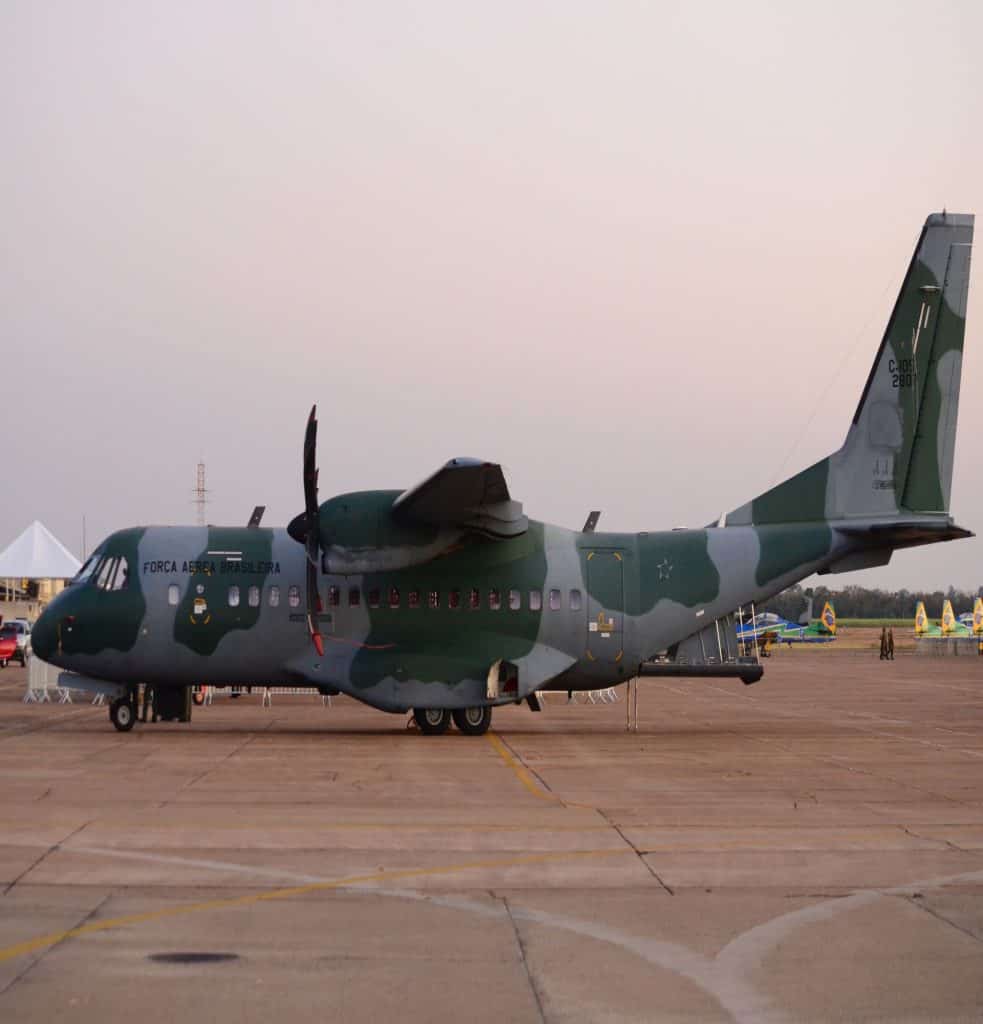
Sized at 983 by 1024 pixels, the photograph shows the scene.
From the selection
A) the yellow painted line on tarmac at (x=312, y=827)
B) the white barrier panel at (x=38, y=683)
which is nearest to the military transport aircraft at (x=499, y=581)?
the yellow painted line on tarmac at (x=312, y=827)

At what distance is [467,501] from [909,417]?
9.43 meters

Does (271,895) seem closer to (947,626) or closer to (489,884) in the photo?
(489,884)

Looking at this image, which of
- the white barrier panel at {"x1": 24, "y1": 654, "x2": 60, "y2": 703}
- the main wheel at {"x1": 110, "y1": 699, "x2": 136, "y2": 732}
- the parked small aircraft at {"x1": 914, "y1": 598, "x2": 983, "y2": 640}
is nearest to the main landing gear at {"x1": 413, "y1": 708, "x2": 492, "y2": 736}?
the main wheel at {"x1": 110, "y1": 699, "x2": 136, "y2": 732}

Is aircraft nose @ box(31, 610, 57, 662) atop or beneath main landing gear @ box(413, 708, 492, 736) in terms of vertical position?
atop

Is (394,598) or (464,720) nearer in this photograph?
(394,598)

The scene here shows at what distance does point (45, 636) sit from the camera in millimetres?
24938

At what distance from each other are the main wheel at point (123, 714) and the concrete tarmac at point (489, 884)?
3486mm

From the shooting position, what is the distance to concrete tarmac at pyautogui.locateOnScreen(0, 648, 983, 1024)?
23.9ft

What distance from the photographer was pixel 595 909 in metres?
9.45

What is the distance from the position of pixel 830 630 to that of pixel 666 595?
296ft

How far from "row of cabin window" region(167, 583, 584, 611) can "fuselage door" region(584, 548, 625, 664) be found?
2.49ft

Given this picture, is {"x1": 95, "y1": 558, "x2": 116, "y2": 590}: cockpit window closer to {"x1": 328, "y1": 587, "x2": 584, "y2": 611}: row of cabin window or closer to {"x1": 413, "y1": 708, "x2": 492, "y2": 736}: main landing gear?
{"x1": 328, "y1": 587, "x2": 584, "y2": 611}: row of cabin window

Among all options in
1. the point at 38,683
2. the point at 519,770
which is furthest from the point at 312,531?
the point at 38,683

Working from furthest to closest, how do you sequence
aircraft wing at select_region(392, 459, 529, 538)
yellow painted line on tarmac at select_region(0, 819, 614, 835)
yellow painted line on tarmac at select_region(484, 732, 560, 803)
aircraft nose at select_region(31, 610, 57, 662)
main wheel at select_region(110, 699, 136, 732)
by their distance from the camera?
main wheel at select_region(110, 699, 136, 732), aircraft nose at select_region(31, 610, 57, 662), aircraft wing at select_region(392, 459, 529, 538), yellow painted line on tarmac at select_region(484, 732, 560, 803), yellow painted line on tarmac at select_region(0, 819, 614, 835)
